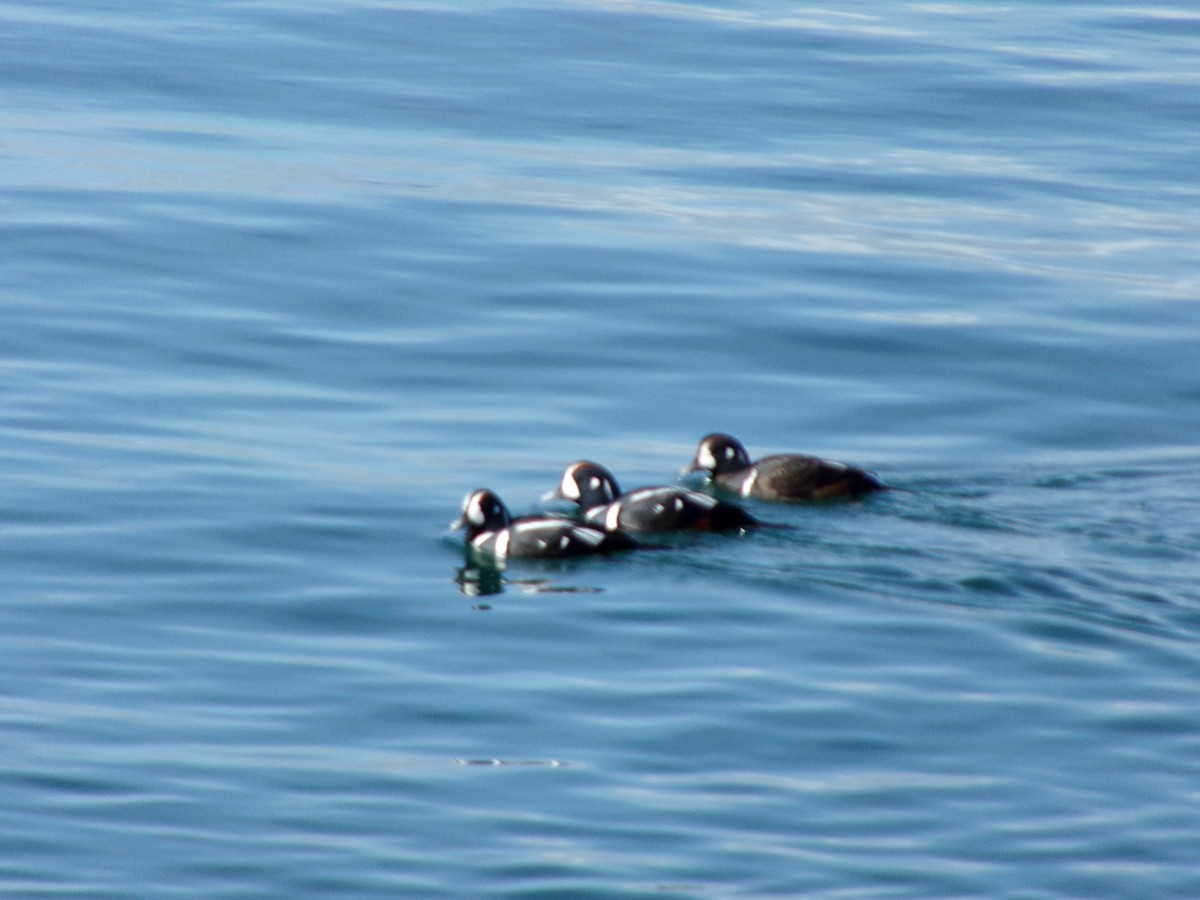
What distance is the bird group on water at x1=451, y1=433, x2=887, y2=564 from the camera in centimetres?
1098

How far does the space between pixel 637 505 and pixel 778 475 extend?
0.87 m

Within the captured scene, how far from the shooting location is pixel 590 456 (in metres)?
12.7

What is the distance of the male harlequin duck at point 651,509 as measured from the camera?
36.6 ft

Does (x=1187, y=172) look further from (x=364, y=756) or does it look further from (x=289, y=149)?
(x=364, y=756)

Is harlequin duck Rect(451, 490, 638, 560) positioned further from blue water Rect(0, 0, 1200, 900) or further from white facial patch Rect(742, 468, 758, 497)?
white facial patch Rect(742, 468, 758, 497)

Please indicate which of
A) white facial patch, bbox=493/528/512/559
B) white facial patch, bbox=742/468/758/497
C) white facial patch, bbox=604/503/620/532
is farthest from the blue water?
white facial patch, bbox=604/503/620/532

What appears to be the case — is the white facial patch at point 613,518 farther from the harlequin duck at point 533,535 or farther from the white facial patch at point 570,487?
the white facial patch at point 570,487

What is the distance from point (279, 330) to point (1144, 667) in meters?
7.67

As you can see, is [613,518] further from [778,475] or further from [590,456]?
[590,456]

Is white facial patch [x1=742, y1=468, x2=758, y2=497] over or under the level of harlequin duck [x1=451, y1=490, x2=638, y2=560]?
over

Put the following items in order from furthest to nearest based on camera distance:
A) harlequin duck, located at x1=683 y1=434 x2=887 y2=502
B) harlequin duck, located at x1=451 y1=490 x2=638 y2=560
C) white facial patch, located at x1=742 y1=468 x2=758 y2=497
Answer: white facial patch, located at x1=742 y1=468 x2=758 y2=497 < harlequin duck, located at x1=683 y1=434 x2=887 y2=502 < harlequin duck, located at x1=451 y1=490 x2=638 y2=560

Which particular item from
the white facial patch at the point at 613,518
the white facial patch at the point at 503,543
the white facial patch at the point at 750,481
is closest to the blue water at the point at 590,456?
the white facial patch at the point at 503,543

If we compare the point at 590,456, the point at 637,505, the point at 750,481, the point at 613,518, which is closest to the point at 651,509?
the point at 637,505

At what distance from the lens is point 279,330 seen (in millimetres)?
15109
